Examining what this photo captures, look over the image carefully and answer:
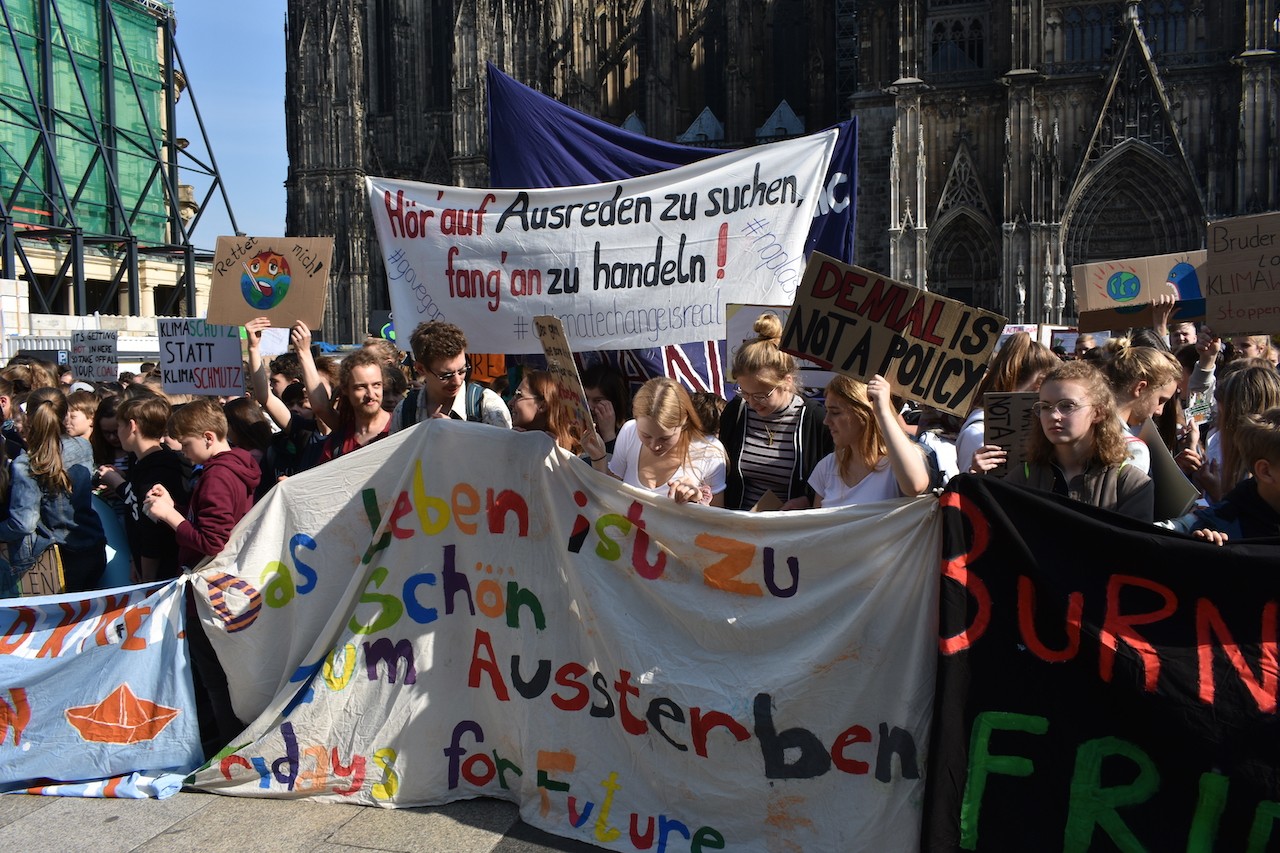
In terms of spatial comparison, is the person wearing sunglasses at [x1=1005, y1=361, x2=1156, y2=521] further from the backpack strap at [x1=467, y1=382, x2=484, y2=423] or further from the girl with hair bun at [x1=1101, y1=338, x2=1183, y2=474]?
the backpack strap at [x1=467, y1=382, x2=484, y2=423]

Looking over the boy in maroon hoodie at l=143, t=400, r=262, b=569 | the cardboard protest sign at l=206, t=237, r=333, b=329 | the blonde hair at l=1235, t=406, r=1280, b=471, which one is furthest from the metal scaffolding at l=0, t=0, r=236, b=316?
the blonde hair at l=1235, t=406, r=1280, b=471

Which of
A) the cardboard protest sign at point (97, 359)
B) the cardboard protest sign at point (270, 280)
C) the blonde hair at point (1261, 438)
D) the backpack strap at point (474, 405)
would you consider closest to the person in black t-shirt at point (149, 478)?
the cardboard protest sign at point (270, 280)

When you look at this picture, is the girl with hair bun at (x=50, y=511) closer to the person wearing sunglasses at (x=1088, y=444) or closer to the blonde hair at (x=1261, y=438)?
the person wearing sunglasses at (x=1088, y=444)

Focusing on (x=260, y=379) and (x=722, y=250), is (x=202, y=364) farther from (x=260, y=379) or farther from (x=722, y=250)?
(x=722, y=250)

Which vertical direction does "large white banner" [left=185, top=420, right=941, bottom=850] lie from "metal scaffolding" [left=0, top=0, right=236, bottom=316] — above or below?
below

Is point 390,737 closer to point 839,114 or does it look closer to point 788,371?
point 788,371

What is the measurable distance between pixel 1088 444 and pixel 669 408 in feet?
4.91

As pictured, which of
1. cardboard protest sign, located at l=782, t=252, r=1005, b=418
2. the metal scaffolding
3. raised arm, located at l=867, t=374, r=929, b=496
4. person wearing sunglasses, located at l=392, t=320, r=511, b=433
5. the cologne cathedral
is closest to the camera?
raised arm, located at l=867, t=374, r=929, b=496

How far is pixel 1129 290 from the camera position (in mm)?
9695

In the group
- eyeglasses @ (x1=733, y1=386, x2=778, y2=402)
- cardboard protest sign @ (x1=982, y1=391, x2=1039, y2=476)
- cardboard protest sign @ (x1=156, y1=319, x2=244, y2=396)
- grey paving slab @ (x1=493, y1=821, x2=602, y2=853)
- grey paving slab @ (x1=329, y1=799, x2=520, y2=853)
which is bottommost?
grey paving slab @ (x1=493, y1=821, x2=602, y2=853)

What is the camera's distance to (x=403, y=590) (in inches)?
175

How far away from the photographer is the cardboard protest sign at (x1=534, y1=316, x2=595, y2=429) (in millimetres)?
4086

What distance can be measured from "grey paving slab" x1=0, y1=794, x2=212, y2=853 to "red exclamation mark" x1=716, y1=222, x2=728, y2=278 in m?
3.41

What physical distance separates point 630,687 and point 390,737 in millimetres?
1071
